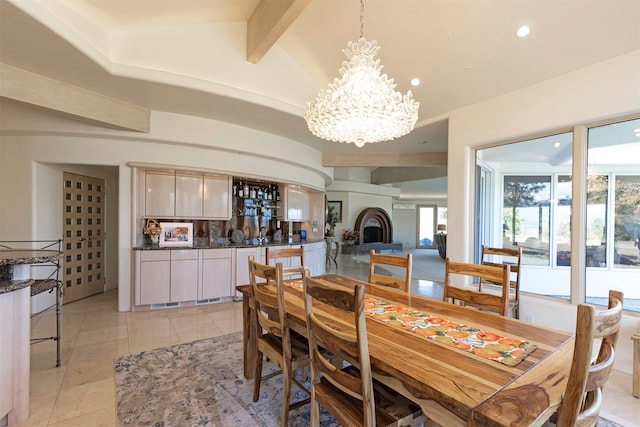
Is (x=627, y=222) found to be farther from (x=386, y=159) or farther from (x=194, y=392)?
(x=194, y=392)

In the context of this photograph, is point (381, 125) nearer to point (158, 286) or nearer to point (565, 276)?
point (565, 276)

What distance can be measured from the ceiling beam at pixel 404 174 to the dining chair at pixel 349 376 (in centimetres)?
904

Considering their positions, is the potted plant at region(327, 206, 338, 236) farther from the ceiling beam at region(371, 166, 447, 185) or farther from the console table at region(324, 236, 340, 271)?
the ceiling beam at region(371, 166, 447, 185)

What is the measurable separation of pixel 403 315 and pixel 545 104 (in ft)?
9.65

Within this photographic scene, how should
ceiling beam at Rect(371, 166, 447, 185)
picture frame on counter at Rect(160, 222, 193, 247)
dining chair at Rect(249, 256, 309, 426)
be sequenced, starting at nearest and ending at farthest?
1. dining chair at Rect(249, 256, 309, 426)
2. picture frame on counter at Rect(160, 222, 193, 247)
3. ceiling beam at Rect(371, 166, 447, 185)

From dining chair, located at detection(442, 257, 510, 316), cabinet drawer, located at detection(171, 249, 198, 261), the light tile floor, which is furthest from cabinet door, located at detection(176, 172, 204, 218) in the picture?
dining chair, located at detection(442, 257, 510, 316)

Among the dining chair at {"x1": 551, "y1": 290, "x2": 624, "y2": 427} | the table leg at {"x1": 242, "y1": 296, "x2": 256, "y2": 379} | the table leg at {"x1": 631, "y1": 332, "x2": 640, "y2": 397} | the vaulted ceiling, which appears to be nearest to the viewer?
the dining chair at {"x1": 551, "y1": 290, "x2": 624, "y2": 427}

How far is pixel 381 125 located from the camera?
2557 millimetres

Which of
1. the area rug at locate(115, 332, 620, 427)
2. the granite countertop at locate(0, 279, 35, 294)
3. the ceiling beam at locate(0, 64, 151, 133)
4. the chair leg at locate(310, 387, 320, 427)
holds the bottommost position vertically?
the area rug at locate(115, 332, 620, 427)

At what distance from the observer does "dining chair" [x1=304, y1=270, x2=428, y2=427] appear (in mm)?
1183

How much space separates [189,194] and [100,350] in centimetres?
240

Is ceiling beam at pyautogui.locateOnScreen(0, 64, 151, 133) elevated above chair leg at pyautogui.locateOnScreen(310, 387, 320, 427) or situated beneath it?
elevated above

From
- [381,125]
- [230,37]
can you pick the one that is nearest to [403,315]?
[381,125]

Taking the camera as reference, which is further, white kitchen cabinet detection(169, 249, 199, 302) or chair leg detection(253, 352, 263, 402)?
white kitchen cabinet detection(169, 249, 199, 302)
